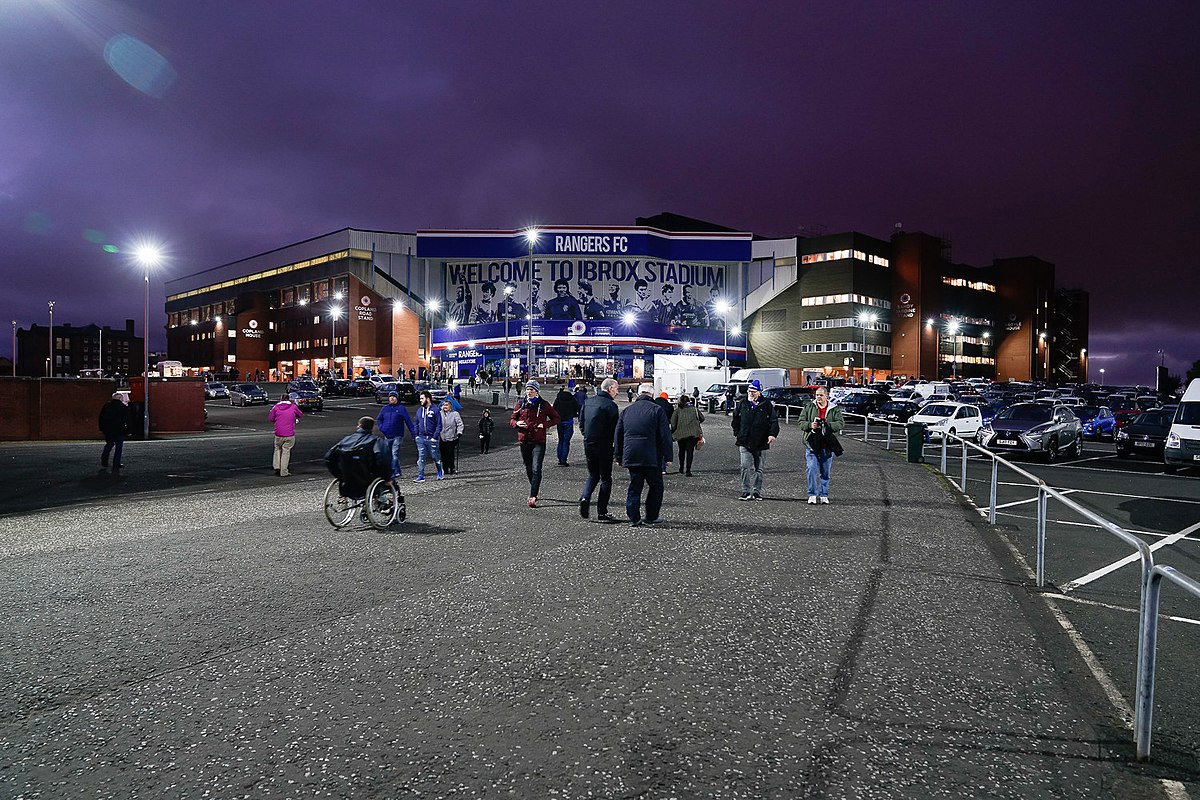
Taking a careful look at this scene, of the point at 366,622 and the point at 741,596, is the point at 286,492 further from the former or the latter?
the point at 741,596

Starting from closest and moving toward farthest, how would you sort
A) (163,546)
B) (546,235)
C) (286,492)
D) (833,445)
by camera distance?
(163,546) < (833,445) < (286,492) < (546,235)

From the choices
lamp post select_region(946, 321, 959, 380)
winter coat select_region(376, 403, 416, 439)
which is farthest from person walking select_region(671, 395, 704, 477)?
lamp post select_region(946, 321, 959, 380)

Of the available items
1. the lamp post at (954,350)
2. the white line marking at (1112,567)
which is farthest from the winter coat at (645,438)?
the lamp post at (954,350)

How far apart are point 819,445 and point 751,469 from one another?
1.36 m

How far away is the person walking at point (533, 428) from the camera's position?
1050 cm

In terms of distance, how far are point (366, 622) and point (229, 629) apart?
101 centimetres

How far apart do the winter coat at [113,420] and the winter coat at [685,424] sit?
12.7 m

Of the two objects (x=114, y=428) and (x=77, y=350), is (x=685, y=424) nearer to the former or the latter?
(x=114, y=428)

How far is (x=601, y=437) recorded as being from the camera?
932 centimetres

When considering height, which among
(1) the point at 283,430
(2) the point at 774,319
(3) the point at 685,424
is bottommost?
(1) the point at 283,430

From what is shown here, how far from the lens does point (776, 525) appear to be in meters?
9.35

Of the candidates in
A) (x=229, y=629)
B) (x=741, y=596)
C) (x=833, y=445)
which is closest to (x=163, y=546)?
(x=229, y=629)

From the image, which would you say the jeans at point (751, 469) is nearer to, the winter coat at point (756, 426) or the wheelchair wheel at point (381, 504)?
the winter coat at point (756, 426)

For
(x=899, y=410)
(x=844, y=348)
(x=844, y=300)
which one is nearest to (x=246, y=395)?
(x=899, y=410)
